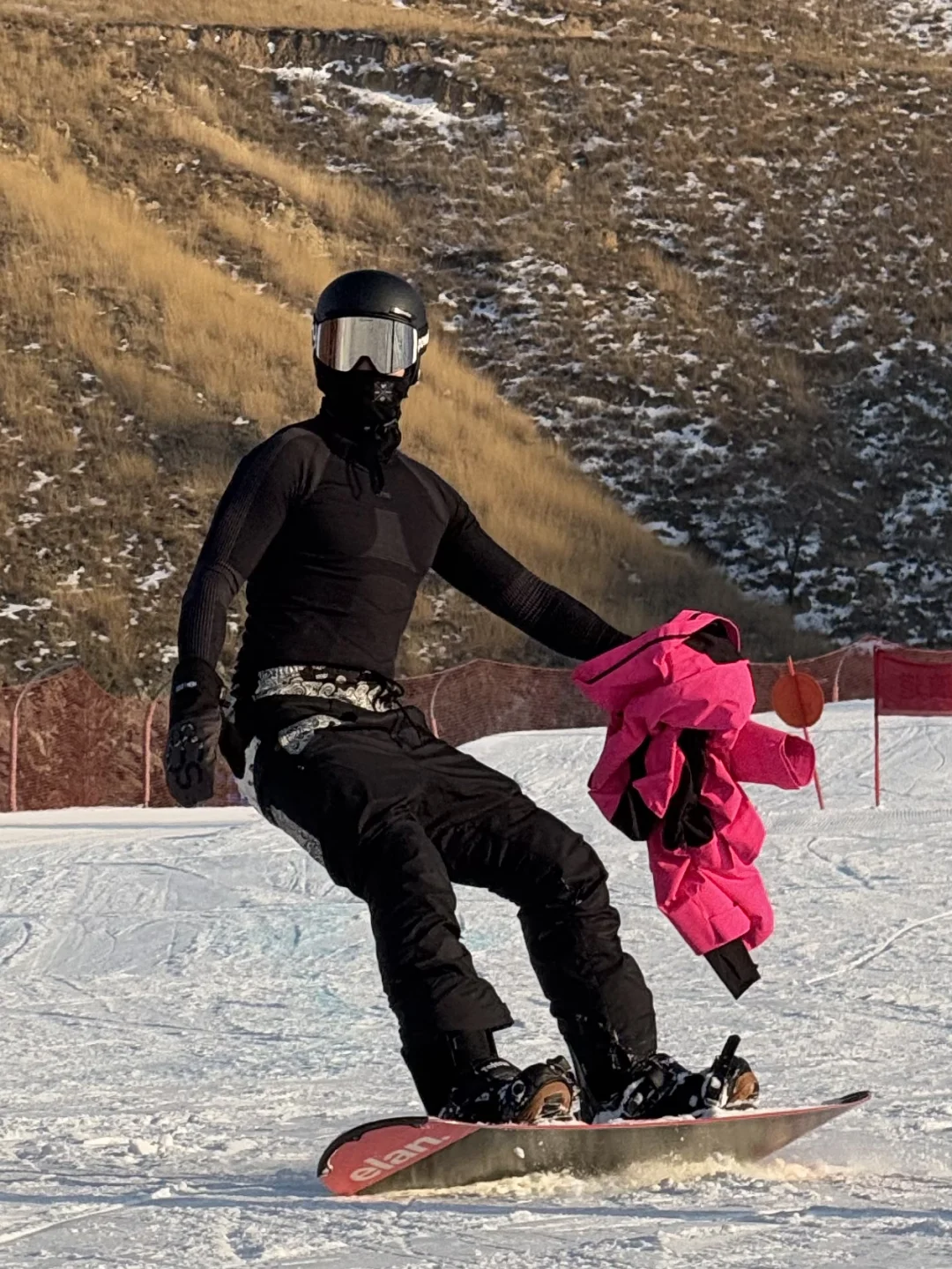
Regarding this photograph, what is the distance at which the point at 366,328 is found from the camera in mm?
4402

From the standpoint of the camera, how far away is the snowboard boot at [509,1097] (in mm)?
3770

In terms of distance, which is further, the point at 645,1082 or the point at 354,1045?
the point at 354,1045

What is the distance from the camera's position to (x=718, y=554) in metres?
33.6

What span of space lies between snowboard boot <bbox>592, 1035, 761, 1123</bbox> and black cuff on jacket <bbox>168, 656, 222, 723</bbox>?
49.0 inches

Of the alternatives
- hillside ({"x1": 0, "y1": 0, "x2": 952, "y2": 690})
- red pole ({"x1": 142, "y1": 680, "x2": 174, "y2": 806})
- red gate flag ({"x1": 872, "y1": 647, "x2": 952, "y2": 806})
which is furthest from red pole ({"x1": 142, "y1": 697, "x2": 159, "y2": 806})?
hillside ({"x1": 0, "y1": 0, "x2": 952, "y2": 690})

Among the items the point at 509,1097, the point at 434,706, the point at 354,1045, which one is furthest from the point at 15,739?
the point at 509,1097

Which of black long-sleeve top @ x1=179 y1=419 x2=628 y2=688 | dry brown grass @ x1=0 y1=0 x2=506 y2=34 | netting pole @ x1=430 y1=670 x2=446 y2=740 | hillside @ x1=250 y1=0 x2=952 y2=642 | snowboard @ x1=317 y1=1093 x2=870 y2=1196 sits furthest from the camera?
dry brown grass @ x1=0 y1=0 x2=506 y2=34

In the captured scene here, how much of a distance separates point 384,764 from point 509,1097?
31.3 inches

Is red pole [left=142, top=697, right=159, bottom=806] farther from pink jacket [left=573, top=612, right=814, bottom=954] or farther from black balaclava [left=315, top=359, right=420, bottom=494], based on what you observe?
pink jacket [left=573, top=612, right=814, bottom=954]

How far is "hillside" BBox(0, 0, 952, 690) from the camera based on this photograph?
102ft

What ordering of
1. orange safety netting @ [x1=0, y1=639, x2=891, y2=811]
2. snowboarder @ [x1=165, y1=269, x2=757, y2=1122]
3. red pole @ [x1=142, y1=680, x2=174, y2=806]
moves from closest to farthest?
snowboarder @ [x1=165, y1=269, x2=757, y2=1122], red pole @ [x1=142, y1=680, x2=174, y2=806], orange safety netting @ [x1=0, y1=639, x2=891, y2=811]

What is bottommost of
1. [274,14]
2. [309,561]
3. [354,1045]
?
[354,1045]

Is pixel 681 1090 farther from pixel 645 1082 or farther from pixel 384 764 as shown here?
pixel 384 764

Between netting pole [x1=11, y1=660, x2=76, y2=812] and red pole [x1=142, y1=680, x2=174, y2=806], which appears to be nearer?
netting pole [x1=11, y1=660, x2=76, y2=812]
